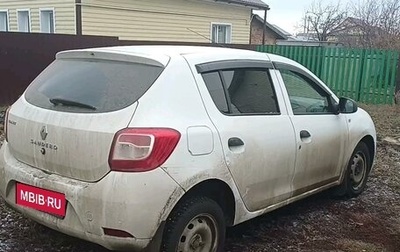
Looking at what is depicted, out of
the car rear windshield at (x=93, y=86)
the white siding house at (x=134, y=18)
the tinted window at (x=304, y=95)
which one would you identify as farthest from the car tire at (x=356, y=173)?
the white siding house at (x=134, y=18)

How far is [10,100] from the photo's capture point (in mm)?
10734

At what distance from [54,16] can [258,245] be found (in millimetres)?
13885

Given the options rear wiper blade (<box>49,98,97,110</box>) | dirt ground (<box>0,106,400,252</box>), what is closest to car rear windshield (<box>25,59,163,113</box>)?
rear wiper blade (<box>49,98,97,110</box>)

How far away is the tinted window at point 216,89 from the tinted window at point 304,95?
83 centimetres

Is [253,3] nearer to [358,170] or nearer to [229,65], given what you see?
[358,170]

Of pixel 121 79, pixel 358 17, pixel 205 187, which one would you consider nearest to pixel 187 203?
pixel 205 187

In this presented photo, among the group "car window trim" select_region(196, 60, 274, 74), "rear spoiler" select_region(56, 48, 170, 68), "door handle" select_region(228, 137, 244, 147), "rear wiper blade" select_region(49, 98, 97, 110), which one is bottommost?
"door handle" select_region(228, 137, 244, 147)

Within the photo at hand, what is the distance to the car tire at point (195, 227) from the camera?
293cm

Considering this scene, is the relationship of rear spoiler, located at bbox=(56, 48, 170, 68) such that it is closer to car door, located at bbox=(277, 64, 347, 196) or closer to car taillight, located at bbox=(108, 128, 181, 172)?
car taillight, located at bbox=(108, 128, 181, 172)

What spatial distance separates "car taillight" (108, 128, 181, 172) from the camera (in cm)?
276

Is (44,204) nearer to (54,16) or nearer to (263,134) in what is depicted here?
(263,134)

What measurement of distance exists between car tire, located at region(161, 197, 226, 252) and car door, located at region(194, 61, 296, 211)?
0.97 feet

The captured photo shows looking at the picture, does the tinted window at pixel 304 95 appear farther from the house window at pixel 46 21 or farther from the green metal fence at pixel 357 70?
the house window at pixel 46 21

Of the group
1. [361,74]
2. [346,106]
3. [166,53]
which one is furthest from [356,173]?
[361,74]
